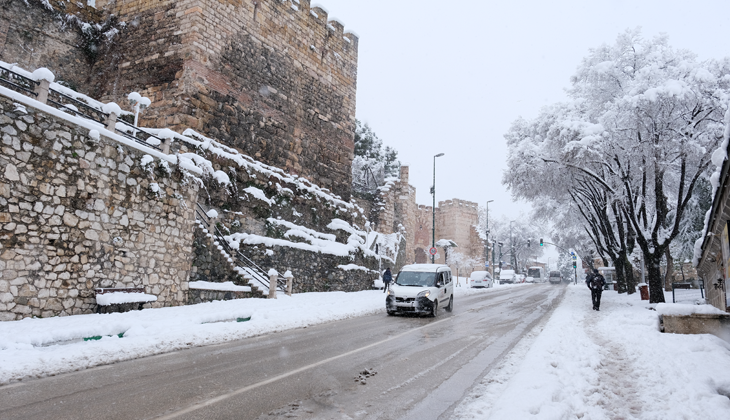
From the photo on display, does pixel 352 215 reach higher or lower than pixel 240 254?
higher

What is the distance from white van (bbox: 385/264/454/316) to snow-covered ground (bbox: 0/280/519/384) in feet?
7.86

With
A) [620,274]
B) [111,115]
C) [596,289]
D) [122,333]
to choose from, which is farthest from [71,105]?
[620,274]

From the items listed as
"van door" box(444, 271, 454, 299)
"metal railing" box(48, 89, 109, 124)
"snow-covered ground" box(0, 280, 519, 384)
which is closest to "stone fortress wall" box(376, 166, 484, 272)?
"van door" box(444, 271, 454, 299)

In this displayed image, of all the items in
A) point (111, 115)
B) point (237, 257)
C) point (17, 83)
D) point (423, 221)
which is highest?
point (423, 221)

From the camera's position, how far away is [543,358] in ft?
22.9

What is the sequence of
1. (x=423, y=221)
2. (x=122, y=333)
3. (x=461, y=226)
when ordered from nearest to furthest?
(x=122, y=333) → (x=423, y=221) → (x=461, y=226)

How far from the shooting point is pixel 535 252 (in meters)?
84.9

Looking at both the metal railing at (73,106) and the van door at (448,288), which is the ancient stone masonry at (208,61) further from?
the van door at (448,288)

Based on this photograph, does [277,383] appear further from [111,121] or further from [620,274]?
[620,274]

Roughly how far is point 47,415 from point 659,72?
62.0 ft

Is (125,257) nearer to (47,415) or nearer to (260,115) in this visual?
(47,415)

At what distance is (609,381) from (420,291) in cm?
809

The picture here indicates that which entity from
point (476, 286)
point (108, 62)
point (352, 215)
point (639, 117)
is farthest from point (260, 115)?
point (476, 286)

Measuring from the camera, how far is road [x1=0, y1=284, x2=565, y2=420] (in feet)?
14.7
